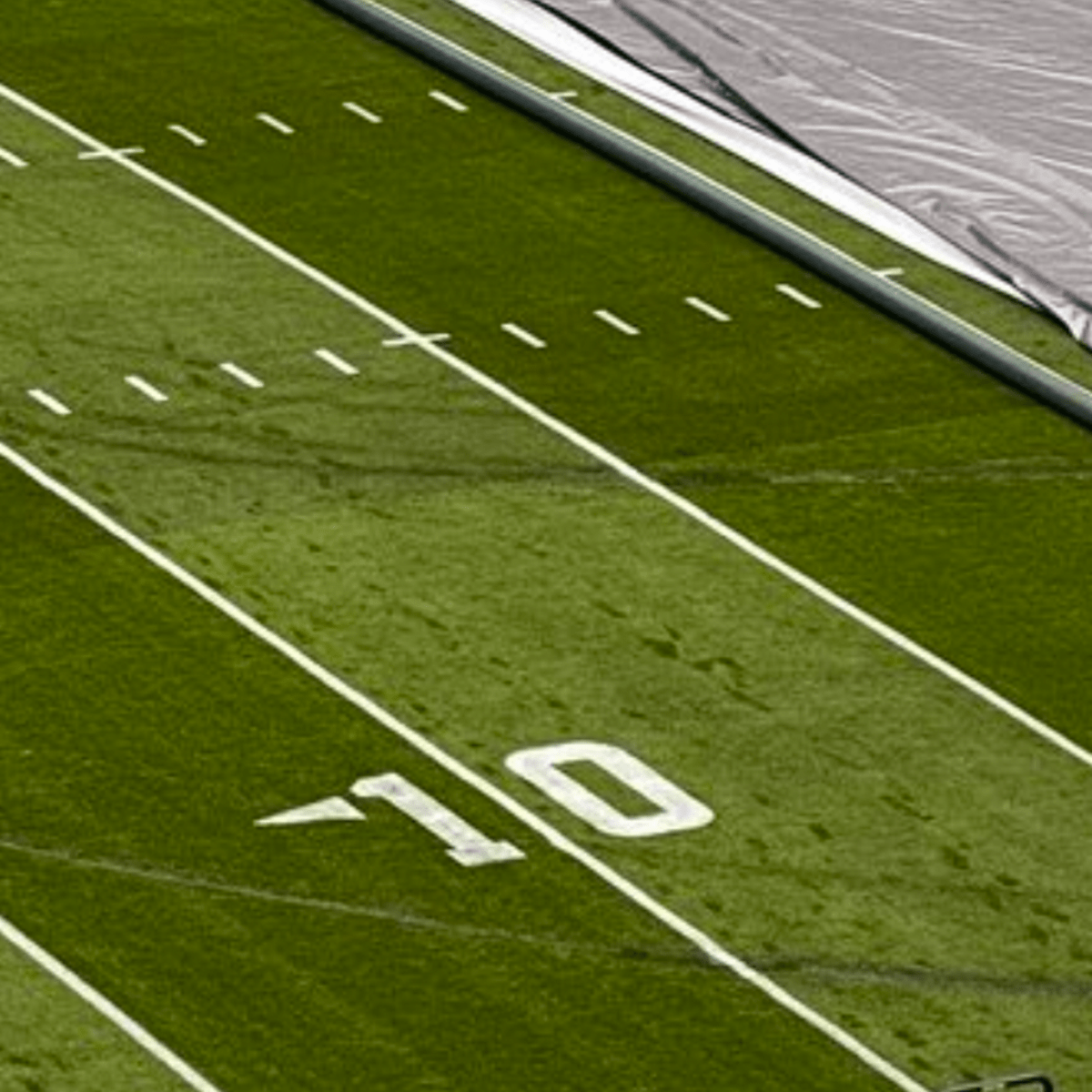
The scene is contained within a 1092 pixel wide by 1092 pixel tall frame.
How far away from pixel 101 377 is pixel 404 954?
6.08 metres

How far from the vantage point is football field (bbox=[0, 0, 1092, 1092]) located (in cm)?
2008

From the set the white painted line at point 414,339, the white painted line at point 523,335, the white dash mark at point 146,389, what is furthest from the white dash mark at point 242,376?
the white painted line at point 523,335

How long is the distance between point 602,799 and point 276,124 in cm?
848

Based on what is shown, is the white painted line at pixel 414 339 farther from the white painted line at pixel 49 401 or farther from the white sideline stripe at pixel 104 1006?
the white sideline stripe at pixel 104 1006

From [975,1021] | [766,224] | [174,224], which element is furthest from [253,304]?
[975,1021]

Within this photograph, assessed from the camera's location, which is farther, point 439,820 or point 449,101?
point 449,101

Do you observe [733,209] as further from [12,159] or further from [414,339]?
[12,159]

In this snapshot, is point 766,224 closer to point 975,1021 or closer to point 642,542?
point 642,542

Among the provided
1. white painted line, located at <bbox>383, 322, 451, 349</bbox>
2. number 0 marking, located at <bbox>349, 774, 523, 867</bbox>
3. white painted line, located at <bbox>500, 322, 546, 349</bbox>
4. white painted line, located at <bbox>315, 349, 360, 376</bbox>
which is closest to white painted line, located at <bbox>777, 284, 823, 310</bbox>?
white painted line, located at <bbox>500, 322, 546, 349</bbox>

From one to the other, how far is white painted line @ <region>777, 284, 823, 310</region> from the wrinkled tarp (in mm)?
1031

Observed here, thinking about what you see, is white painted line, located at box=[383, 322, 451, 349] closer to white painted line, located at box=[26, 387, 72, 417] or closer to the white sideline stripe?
white painted line, located at box=[26, 387, 72, 417]

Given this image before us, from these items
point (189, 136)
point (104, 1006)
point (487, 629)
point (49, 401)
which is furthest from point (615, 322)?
point (104, 1006)

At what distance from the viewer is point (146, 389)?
83.9ft

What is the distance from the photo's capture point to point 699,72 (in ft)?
98.9
